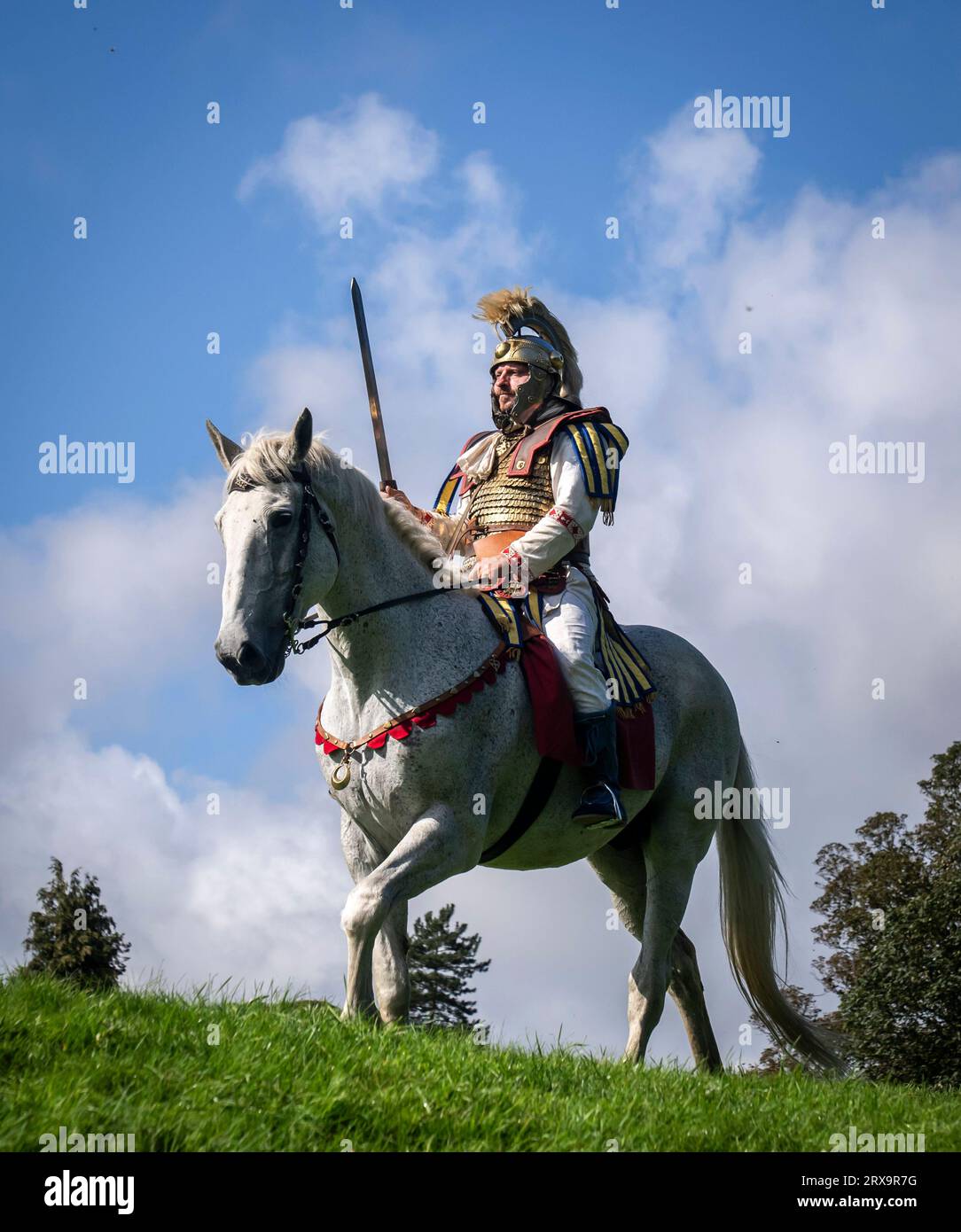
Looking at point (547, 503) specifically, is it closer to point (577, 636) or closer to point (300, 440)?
point (577, 636)

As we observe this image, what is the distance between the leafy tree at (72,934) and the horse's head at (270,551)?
9.02 meters

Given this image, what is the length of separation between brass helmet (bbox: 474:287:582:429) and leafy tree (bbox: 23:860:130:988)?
8788 mm

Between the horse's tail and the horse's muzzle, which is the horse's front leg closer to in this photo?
the horse's muzzle

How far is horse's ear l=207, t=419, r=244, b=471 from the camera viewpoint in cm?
727

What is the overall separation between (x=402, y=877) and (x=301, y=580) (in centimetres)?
164

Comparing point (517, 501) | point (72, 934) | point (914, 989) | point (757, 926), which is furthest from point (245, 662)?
point (914, 989)

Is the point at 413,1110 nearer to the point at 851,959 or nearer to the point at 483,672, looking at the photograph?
the point at 483,672

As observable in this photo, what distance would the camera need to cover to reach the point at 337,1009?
689 centimetres

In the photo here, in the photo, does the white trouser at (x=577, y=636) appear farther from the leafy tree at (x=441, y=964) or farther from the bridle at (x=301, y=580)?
the leafy tree at (x=441, y=964)

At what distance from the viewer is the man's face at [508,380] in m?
8.85

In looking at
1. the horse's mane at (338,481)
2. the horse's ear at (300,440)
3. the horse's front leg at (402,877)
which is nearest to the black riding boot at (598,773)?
the horse's front leg at (402,877)

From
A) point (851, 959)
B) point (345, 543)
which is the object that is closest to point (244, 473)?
point (345, 543)

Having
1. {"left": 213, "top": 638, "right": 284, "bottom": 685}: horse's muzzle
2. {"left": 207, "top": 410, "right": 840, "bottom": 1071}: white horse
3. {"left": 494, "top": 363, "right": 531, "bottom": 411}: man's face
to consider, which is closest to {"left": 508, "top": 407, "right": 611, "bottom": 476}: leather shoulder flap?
{"left": 494, "top": 363, "right": 531, "bottom": 411}: man's face
